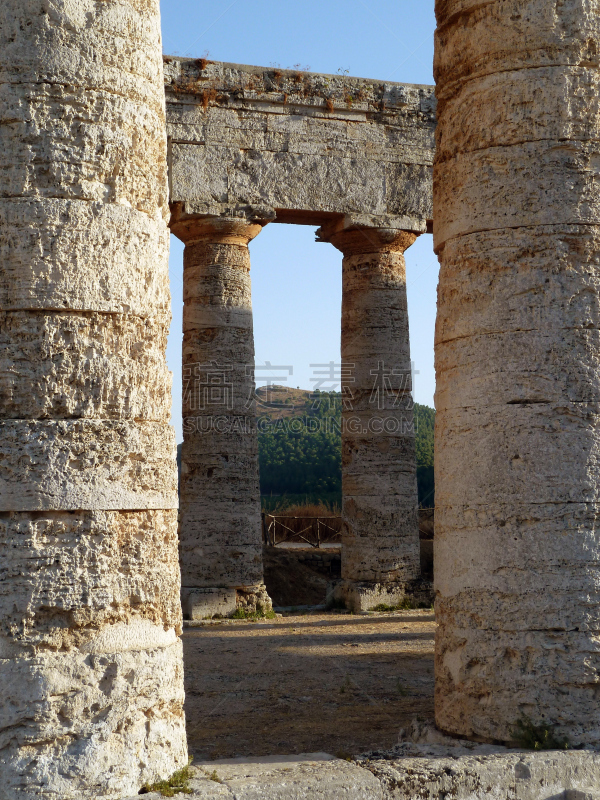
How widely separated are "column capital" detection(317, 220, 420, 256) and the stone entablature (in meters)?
0.14

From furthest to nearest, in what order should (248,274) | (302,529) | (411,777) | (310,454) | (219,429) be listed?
(310,454) < (302,529) < (248,274) < (219,429) < (411,777)

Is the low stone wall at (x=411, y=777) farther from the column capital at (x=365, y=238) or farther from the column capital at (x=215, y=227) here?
the column capital at (x=365, y=238)

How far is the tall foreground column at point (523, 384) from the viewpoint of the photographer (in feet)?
18.3

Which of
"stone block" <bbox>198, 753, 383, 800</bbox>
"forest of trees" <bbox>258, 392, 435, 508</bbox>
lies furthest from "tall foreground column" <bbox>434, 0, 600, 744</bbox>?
"forest of trees" <bbox>258, 392, 435, 508</bbox>

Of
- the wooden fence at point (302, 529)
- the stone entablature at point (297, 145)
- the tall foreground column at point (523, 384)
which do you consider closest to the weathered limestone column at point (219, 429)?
the stone entablature at point (297, 145)

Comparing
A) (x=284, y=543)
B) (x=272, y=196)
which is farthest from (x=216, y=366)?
(x=284, y=543)

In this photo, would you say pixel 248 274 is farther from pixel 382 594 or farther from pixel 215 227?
pixel 382 594

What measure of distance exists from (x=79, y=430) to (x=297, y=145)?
1113 centimetres

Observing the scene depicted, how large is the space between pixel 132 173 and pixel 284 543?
21.3m

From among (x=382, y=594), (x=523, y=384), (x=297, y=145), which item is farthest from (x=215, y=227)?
(x=523, y=384)

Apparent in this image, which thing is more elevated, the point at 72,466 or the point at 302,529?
the point at 72,466

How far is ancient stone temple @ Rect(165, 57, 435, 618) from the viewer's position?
14.4 meters

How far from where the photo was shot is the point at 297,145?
14.9 meters

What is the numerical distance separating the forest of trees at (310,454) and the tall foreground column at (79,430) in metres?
33.9
